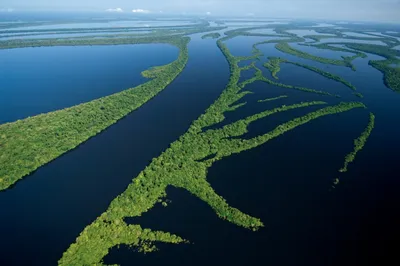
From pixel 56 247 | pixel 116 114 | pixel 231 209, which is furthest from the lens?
pixel 116 114

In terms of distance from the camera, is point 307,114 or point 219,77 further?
point 219,77

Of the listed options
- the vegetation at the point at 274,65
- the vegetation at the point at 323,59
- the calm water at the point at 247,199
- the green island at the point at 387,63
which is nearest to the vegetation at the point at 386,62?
the green island at the point at 387,63

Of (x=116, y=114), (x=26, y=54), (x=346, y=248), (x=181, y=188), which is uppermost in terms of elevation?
(x=26, y=54)

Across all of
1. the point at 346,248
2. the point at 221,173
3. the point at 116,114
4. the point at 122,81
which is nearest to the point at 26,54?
the point at 122,81

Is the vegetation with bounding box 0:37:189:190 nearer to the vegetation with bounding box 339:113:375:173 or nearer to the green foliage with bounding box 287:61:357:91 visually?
the vegetation with bounding box 339:113:375:173

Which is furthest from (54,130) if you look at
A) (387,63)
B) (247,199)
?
(387,63)

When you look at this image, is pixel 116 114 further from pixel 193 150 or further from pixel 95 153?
pixel 193 150
